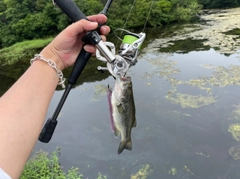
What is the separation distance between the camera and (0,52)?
18.3 m

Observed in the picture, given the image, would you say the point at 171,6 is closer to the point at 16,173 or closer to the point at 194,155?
the point at 194,155

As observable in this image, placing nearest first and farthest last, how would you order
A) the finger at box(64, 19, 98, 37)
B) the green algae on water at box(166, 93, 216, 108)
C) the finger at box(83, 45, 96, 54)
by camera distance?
1. the finger at box(64, 19, 98, 37)
2. the finger at box(83, 45, 96, 54)
3. the green algae on water at box(166, 93, 216, 108)

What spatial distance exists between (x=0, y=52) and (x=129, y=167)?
53.0ft

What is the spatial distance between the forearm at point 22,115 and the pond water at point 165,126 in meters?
4.65

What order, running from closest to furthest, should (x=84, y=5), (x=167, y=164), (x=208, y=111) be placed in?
(x=167, y=164) → (x=208, y=111) → (x=84, y=5)

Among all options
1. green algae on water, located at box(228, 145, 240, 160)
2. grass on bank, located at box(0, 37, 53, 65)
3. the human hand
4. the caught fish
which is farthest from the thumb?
grass on bank, located at box(0, 37, 53, 65)

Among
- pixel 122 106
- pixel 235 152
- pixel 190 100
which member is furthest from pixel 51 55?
pixel 190 100

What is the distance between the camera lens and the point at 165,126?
7102mm

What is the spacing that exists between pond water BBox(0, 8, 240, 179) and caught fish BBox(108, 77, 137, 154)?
3.68 meters

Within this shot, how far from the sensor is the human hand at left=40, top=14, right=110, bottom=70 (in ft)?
5.56

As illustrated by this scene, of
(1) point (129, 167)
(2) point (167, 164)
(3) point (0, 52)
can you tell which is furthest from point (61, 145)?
(3) point (0, 52)

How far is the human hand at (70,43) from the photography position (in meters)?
1.69

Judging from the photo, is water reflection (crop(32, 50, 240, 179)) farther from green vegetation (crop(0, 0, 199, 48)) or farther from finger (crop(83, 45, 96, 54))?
green vegetation (crop(0, 0, 199, 48))

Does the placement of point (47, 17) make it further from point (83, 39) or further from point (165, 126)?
point (83, 39)
